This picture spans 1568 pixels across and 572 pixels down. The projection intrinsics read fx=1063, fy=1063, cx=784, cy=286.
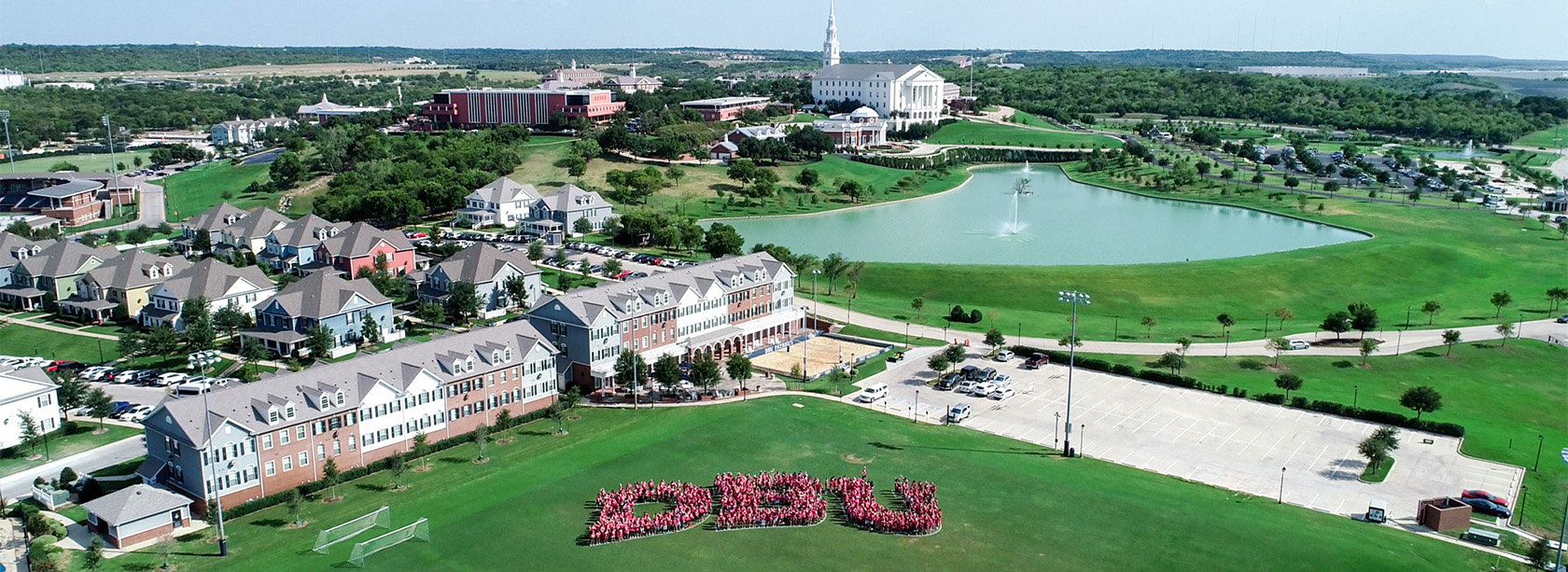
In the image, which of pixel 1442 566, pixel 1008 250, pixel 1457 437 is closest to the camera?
pixel 1442 566

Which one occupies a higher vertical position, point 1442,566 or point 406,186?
point 406,186

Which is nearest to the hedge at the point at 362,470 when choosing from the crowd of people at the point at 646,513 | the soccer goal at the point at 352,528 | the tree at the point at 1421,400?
the soccer goal at the point at 352,528

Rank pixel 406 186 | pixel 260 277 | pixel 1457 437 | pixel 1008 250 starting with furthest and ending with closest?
pixel 406 186 < pixel 1008 250 < pixel 260 277 < pixel 1457 437

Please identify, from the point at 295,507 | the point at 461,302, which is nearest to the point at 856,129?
the point at 461,302

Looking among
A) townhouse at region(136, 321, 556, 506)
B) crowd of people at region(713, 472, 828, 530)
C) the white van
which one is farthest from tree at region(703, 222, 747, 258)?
crowd of people at region(713, 472, 828, 530)

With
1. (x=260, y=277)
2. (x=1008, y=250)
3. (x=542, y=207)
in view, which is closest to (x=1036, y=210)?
(x=1008, y=250)

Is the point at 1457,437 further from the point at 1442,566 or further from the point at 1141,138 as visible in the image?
the point at 1141,138

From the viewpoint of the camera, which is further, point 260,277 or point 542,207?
point 542,207
